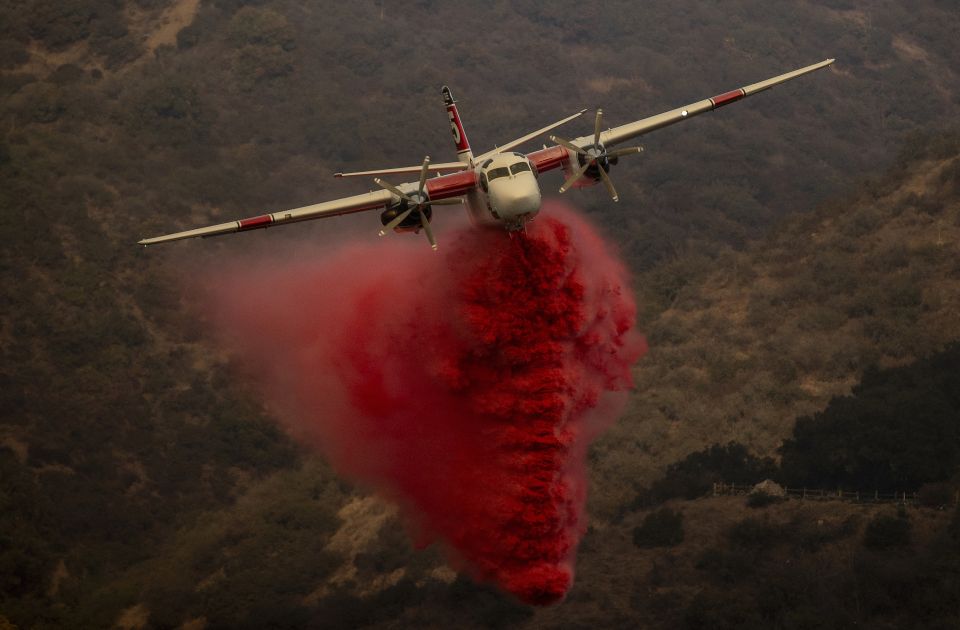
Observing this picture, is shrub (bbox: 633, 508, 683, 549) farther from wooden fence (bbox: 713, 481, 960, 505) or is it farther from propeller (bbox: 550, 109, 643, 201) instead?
propeller (bbox: 550, 109, 643, 201)

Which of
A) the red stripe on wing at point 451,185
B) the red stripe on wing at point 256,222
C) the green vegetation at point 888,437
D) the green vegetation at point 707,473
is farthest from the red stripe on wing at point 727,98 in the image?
the green vegetation at point 707,473

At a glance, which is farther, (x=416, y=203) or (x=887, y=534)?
(x=887, y=534)

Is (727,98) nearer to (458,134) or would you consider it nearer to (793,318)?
(458,134)

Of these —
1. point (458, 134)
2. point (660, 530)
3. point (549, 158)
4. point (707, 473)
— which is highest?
point (458, 134)

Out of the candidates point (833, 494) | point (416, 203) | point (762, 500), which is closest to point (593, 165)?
point (416, 203)

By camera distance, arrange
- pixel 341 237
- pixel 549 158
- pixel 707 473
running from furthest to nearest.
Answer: pixel 341 237, pixel 707 473, pixel 549 158

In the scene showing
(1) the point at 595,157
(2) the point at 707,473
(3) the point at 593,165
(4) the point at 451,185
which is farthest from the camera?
(2) the point at 707,473

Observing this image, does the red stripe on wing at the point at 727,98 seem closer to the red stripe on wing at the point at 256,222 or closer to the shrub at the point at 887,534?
the red stripe on wing at the point at 256,222
